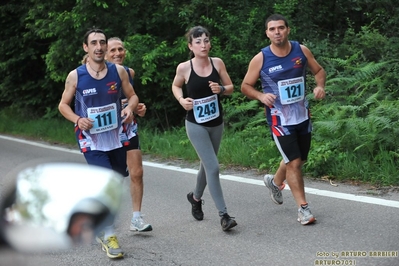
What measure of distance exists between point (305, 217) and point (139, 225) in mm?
1492

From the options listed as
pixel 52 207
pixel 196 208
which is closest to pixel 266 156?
pixel 196 208

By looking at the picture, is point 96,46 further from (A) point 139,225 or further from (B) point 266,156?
(B) point 266,156

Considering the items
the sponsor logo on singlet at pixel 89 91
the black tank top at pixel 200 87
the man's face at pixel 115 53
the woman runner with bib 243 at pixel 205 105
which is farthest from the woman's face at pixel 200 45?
the sponsor logo on singlet at pixel 89 91

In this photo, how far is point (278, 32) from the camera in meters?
5.82

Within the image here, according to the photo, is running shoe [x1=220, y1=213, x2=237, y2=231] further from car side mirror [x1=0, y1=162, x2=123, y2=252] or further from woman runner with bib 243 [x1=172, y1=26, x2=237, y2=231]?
car side mirror [x1=0, y1=162, x2=123, y2=252]

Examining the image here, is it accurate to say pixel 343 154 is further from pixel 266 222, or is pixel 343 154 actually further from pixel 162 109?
pixel 162 109

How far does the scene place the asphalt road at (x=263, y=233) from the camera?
4859mm

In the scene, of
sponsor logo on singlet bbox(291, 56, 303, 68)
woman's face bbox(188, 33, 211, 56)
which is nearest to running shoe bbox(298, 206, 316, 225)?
sponsor logo on singlet bbox(291, 56, 303, 68)

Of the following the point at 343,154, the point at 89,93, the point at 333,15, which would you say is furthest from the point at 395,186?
the point at 333,15

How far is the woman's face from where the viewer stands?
5.82 metres

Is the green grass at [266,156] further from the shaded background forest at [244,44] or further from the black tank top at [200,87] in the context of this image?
the black tank top at [200,87]

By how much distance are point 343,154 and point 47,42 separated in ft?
40.5

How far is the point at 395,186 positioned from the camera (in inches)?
273

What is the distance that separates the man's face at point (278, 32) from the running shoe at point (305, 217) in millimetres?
1528
